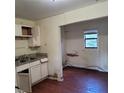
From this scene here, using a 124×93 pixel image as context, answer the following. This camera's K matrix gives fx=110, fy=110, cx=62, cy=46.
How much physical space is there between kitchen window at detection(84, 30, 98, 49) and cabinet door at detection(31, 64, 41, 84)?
9.70 feet

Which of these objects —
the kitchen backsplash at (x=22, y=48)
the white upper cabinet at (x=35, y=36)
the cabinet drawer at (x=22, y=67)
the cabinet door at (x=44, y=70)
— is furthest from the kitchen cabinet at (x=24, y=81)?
the white upper cabinet at (x=35, y=36)

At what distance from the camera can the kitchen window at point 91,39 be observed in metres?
5.59

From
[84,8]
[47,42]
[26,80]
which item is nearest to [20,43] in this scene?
[47,42]

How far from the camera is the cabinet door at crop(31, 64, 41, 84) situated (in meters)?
3.81

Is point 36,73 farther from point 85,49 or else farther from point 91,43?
point 91,43

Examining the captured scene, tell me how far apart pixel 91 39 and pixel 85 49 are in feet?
2.01

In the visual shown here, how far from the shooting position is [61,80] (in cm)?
414

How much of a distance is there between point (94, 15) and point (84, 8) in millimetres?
402

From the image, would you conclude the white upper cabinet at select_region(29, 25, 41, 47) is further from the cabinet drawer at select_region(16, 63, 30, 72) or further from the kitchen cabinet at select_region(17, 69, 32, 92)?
the kitchen cabinet at select_region(17, 69, 32, 92)

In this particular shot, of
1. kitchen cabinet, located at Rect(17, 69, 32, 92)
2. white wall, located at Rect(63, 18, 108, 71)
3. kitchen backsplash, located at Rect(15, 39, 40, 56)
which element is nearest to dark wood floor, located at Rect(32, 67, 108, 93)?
kitchen cabinet, located at Rect(17, 69, 32, 92)

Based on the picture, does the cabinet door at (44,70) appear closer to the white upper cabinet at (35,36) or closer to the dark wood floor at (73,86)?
the dark wood floor at (73,86)
